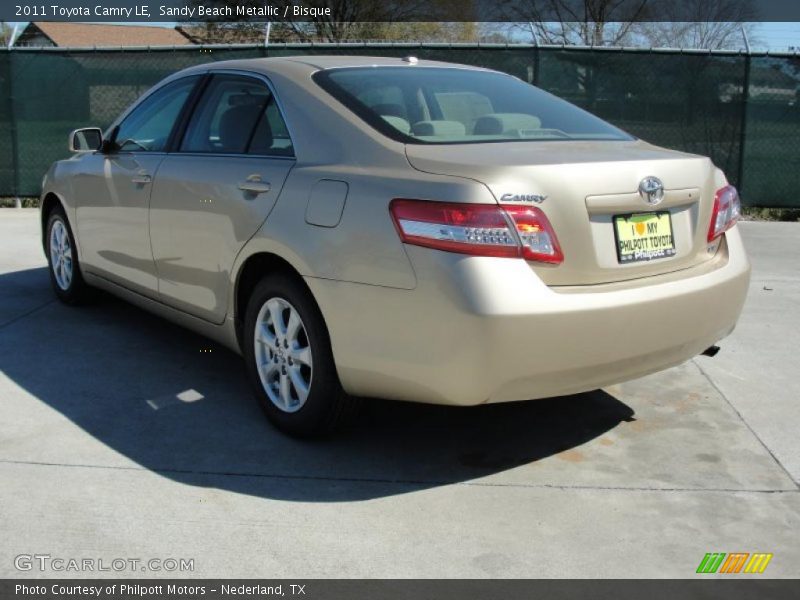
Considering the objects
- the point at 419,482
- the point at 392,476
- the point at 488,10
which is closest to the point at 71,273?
the point at 392,476

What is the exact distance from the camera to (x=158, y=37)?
1496 inches

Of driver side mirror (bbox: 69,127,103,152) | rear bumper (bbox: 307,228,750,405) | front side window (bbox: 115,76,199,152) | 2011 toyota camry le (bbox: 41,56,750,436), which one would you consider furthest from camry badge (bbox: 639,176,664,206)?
driver side mirror (bbox: 69,127,103,152)

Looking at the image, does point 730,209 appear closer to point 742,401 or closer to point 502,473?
point 742,401

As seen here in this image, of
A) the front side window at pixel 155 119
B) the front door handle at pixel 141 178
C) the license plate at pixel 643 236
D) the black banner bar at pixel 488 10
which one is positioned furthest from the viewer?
the black banner bar at pixel 488 10

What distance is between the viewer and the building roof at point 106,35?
3659cm

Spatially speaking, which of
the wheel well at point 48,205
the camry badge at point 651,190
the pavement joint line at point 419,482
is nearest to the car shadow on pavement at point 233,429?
the pavement joint line at point 419,482

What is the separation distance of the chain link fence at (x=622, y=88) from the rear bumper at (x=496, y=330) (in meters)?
7.55

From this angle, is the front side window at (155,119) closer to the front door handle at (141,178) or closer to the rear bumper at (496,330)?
the front door handle at (141,178)

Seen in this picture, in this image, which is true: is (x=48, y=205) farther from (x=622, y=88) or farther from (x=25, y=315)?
(x=622, y=88)

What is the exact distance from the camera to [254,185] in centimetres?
396

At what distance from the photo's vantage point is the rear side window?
13.5ft

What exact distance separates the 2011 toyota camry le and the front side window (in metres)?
0.14

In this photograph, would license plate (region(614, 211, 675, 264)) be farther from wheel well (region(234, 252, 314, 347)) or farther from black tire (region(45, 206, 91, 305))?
black tire (region(45, 206, 91, 305))
